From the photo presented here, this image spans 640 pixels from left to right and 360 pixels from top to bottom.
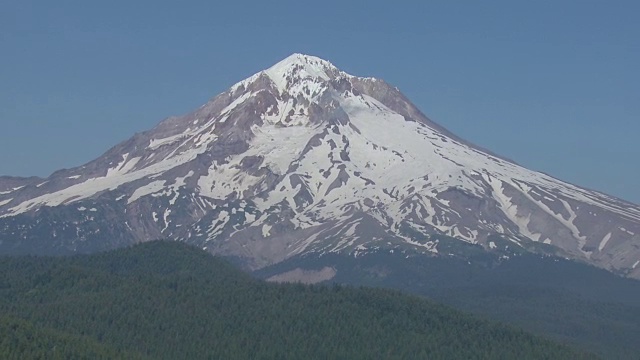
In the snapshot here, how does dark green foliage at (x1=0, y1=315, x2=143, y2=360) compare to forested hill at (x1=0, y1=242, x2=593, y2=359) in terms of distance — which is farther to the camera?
forested hill at (x1=0, y1=242, x2=593, y2=359)

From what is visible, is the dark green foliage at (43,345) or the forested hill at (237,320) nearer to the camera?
the dark green foliage at (43,345)

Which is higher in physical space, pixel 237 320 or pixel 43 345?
pixel 237 320

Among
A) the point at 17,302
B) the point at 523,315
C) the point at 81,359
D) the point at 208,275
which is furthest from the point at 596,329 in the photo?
the point at 81,359

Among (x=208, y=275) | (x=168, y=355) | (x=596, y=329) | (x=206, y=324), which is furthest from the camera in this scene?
(x=596, y=329)

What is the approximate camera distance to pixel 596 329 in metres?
193

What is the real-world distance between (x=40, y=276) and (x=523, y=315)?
66.6 metres

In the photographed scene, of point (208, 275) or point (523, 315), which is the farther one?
point (523, 315)

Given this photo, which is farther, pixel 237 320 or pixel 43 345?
pixel 237 320

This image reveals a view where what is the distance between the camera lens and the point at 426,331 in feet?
477

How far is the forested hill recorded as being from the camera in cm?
13450

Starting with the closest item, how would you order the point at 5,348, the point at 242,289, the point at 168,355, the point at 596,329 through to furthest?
the point at 5,348 < the point at 168,355 < the point at 242,289 < the point at 596,329

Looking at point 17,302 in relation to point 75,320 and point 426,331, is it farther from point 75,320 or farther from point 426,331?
point 426,331

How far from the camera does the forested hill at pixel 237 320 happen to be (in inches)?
5295

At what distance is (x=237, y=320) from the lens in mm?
142625
